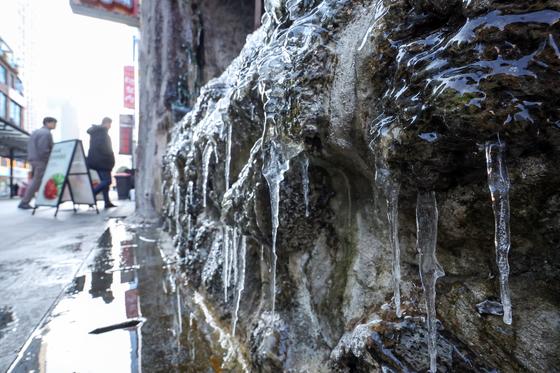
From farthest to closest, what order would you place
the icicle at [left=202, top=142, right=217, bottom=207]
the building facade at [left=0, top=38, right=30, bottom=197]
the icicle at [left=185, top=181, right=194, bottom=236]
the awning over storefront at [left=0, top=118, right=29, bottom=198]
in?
1. the building facade at [left=0, top=38, right=30, bottom=197]
2. the awning over storefront at [left=0, top=118, right=29, bottom=198]
3. the icicle at [left=185, top=181, right=194, bottom=236]
4. the icicle at [left=202, top=142, right=217, bottom=207]

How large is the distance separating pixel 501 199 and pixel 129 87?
688 inches

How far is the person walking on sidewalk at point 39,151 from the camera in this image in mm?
7875

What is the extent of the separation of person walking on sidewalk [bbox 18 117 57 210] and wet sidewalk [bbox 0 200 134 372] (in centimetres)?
222

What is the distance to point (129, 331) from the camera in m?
1.87

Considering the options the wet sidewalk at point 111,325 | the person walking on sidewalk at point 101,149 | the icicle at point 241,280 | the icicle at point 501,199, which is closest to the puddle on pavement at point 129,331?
the wet sidewalk at point 111,325

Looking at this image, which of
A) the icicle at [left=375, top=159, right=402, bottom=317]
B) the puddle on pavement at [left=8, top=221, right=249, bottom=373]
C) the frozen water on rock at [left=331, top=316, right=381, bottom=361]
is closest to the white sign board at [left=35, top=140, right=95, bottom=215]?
the puddle on pavement at [left=8, top=221, right=249, bottom=373]

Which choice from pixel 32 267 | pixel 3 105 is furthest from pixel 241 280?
pixel 3 105

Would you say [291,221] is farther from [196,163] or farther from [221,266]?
[196,163]

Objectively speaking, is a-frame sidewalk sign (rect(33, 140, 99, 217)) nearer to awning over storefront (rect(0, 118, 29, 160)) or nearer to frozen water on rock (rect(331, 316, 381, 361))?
awning over storefront (rect(0, 118, 29, 160))

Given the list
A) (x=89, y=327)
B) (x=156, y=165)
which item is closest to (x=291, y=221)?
(x=89, y=327)

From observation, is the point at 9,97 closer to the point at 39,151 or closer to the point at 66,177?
the point at 39,151

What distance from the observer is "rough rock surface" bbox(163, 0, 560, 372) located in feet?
2.30

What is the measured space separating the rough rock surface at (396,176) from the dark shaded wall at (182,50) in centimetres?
361

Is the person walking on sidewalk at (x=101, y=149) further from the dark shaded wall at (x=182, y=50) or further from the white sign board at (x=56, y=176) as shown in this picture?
the dark shaded wall at (x=182, y=50)
